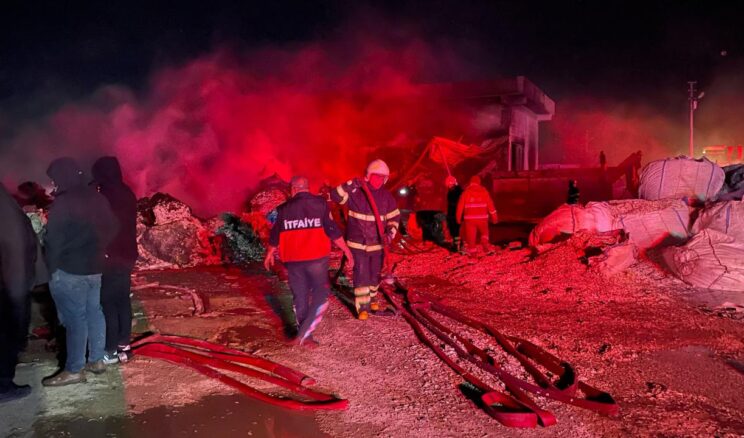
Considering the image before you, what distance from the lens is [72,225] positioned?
151 inches

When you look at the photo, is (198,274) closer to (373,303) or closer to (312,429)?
(373,303)

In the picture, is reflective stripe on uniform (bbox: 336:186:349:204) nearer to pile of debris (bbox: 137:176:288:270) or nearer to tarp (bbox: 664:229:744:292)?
pile of debris (bbox: 137:176:288:270)

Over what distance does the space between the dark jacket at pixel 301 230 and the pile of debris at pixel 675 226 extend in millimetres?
4510

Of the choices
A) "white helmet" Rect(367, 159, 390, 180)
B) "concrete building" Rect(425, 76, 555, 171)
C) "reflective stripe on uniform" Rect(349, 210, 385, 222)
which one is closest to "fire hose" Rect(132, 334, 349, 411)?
"reflective stripe on uniform" Rect(349, 210, 385, 222)

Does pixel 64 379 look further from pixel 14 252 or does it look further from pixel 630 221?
pixel 630 221

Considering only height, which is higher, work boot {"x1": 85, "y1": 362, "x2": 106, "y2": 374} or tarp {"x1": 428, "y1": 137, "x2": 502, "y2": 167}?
tarp {"x1": 428, "y1": 137, "x2": 502, "y2": 167}

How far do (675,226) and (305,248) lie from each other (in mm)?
6630

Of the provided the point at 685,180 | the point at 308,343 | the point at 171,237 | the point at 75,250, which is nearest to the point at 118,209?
the point at 75,250

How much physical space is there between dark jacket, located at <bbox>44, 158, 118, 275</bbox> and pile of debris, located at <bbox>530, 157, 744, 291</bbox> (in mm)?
6294

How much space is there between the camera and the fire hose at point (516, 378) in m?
3.36

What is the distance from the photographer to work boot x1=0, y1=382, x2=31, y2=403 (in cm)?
361

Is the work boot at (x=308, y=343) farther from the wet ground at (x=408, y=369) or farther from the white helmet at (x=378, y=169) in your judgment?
the white helmet at (x=378, y=169)

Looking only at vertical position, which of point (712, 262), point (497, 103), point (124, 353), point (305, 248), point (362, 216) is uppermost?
point (497, 103)

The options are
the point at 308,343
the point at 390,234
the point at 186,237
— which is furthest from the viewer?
the point at 186,237
